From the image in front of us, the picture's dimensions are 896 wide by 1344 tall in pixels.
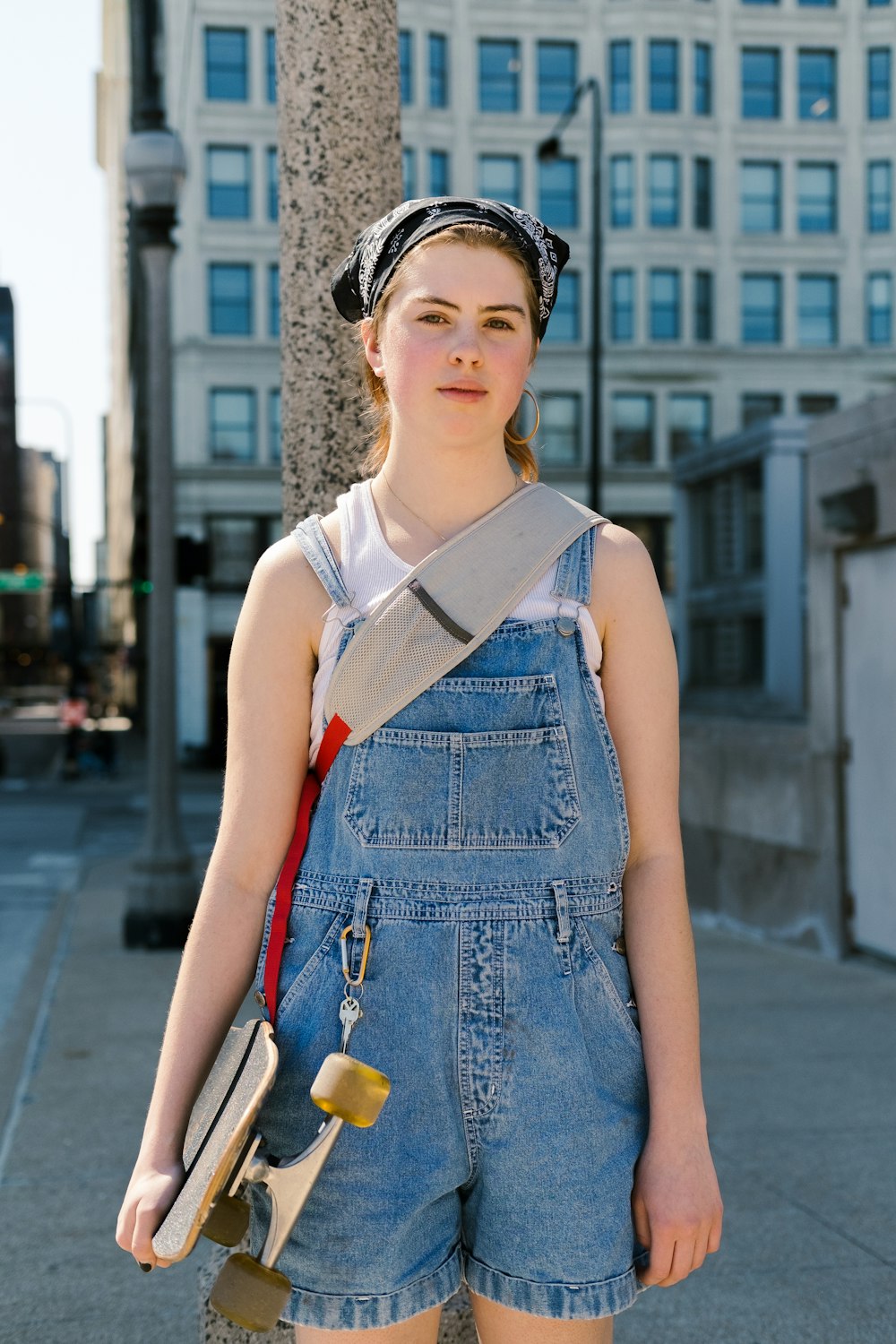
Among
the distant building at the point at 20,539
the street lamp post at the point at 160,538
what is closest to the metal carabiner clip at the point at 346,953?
the street lamp post at the point at 160,538

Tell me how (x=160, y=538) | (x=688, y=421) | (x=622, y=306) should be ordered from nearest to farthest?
(x=160, y=538)
(x=622, y=306)
(x=688, y=421)

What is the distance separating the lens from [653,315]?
138 feet

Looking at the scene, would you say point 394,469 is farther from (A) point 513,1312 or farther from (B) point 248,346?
(B) point 248,346

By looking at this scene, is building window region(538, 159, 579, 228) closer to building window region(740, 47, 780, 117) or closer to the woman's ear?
building window region(740, 47, 780, 117)

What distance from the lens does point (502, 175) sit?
135 ft

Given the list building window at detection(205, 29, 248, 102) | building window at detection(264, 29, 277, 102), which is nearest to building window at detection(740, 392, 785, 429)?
building window at detection(264, 29, 277, 102)

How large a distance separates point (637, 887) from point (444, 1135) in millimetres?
382

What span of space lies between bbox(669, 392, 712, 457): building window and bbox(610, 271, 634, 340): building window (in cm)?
219

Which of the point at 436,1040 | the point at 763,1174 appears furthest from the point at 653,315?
the point at 436,1040

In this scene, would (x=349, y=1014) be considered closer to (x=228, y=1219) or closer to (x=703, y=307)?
(x=228, y=1219)

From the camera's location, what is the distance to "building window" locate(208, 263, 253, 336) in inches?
1543

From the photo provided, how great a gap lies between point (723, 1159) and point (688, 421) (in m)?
38.9

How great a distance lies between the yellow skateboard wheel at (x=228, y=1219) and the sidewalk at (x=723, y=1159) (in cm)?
199

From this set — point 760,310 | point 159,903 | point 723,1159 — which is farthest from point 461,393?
point 760,310
